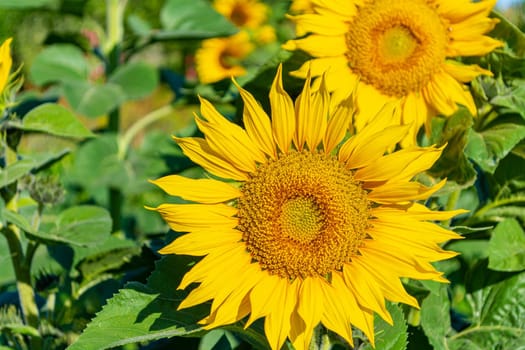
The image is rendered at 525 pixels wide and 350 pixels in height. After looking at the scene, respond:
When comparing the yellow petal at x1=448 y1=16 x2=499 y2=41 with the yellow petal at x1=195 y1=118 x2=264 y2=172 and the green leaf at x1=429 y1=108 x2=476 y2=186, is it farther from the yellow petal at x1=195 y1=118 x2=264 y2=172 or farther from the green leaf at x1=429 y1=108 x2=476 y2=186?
the yellow petal at x1=195 y1=118 x2=264 y2=172

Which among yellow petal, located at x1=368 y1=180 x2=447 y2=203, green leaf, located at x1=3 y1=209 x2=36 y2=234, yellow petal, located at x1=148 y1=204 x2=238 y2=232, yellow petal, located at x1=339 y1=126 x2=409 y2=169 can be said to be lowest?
green leaf, located at x1=3 y1=209 x2=36 y2=234

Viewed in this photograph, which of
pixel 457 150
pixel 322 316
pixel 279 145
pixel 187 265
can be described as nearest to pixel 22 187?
pixel 187 265

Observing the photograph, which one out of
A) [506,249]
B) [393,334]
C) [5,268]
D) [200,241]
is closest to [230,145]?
[200,241]

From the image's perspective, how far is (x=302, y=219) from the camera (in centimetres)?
120

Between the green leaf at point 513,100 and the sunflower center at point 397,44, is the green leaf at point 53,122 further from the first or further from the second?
the green leaf at point 513,100

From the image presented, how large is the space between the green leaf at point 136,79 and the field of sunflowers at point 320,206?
0.47 metres

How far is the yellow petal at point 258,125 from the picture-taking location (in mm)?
1178

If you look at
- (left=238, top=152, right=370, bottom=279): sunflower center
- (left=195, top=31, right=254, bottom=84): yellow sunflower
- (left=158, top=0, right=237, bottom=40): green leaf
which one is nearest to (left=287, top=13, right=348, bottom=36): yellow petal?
(left=238, top=152, right=370, bottom=279): sunflower center

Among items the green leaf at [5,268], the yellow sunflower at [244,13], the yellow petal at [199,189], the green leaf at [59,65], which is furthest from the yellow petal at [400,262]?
the yellow sunflower at [244,13]

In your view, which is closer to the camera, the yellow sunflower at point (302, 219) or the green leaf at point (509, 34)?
the yellow sunflower at point (302, 219)

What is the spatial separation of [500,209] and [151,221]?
1389mm

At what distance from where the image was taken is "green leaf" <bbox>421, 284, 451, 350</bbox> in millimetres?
1393

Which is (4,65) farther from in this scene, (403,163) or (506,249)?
(506,249)

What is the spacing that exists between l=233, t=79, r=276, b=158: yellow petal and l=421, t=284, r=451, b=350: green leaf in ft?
1.49
